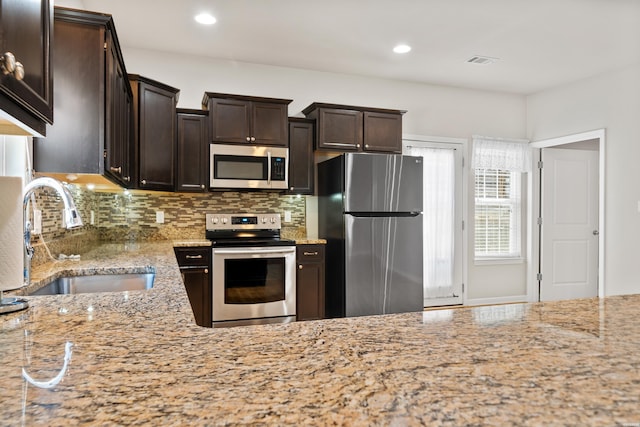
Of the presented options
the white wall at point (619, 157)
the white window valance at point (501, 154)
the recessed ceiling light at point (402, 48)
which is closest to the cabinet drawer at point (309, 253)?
the recessed ceiling light at point (402, 48)

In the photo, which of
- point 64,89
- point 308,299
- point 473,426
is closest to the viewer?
point 473,426

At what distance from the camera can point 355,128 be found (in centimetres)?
423

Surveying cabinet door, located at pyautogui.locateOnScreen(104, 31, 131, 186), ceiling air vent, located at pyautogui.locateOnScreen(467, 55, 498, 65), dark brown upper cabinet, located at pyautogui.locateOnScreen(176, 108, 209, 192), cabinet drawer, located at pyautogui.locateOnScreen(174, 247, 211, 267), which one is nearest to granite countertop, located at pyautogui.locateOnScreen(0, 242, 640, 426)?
cabinet door, located at pyautogui.locateOnScreen(104, 31, 131, 186)

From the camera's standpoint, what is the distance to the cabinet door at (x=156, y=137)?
11.2 feet

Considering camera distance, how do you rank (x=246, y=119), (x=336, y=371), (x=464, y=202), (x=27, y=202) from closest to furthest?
(x=336, y=371), (x=27, y=202), (x=246, y=119), (x=464, y=202)

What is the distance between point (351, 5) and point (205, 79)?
174 centimetres

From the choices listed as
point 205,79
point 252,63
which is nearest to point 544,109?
point 252,63

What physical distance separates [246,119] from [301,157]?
2.10 ft

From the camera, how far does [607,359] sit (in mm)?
657

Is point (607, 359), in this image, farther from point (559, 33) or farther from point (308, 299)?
point (559, 33)

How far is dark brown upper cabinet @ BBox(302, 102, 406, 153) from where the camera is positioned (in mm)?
4141

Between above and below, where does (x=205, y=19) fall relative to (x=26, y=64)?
above

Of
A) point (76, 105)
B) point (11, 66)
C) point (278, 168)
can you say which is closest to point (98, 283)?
point (76, 105)

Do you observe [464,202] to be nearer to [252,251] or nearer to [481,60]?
[481,60]
